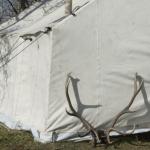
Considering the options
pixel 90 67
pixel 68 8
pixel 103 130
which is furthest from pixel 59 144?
pixel 68 8

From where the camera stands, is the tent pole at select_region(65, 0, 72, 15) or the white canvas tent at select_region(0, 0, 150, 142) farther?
the tent pole at select_region(65, 0, 72, 15)

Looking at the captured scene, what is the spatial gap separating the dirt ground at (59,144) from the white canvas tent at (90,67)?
167mm

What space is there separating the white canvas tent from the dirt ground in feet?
0.55

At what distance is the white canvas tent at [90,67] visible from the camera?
9.26 metres

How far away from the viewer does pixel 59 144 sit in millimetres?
9297

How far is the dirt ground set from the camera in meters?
9.22

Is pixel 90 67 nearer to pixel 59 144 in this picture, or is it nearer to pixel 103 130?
pixel 103 130

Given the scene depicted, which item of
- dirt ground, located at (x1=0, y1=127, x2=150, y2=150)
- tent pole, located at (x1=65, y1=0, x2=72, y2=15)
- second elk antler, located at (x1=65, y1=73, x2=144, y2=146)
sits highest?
tent pole, located at (x1=65, y1=0, x2=72, y2=15)

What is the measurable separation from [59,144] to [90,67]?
61.8 inches

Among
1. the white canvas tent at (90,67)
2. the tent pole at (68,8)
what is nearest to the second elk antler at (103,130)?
the white canvas tent at (90,67)

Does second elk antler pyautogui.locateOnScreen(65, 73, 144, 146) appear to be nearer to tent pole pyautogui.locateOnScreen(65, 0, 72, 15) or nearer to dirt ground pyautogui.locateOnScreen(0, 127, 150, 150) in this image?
dirt ground pyautogui.locateOnScreen(0, 127, 150, 150)

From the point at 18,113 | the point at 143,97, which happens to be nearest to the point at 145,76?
the point at 143,97

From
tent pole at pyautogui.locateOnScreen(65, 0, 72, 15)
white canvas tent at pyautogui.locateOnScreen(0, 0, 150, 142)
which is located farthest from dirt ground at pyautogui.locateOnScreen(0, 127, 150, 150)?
tent pole at pyautogui.locateOnScreen(65, 0, 72, 15)

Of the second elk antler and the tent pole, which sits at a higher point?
the tent pole
